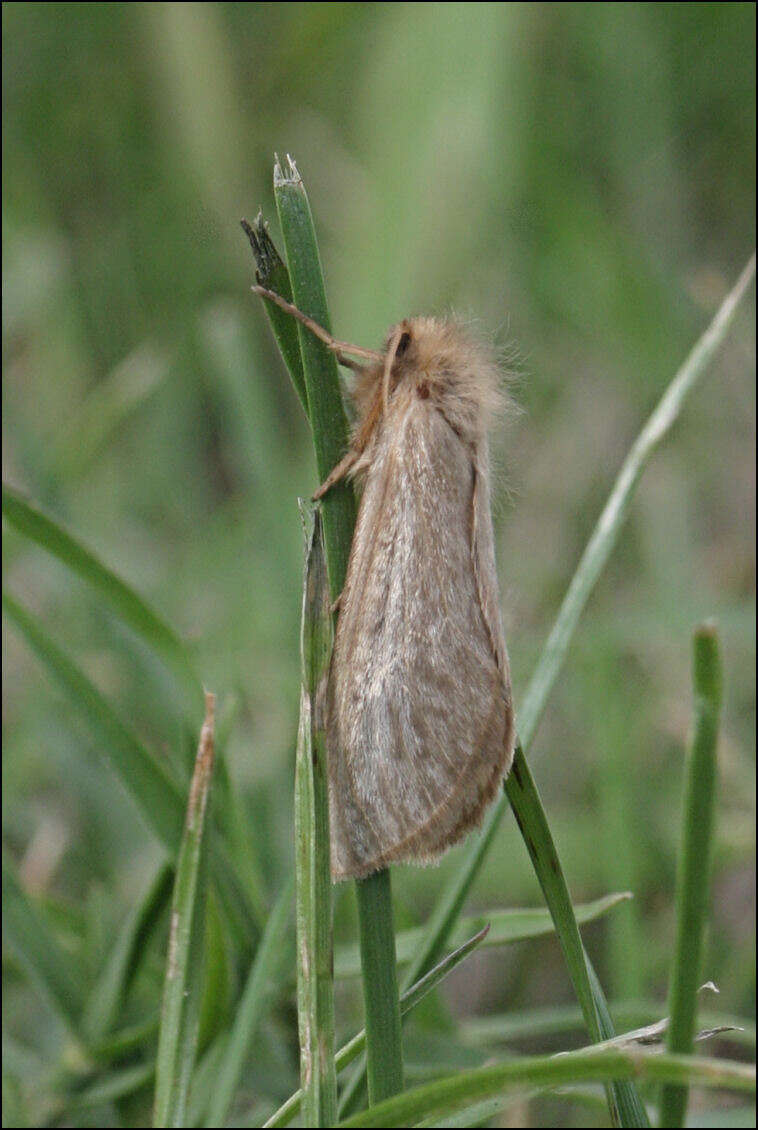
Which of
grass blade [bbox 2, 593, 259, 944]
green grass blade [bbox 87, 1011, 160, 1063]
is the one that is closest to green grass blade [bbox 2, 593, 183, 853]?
grass blade [bbox 2, 593, 259, 944]

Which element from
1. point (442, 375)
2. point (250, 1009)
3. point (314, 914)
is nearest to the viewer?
point (314, 914)

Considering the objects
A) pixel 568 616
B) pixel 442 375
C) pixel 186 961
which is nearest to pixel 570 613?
pixel 568 616

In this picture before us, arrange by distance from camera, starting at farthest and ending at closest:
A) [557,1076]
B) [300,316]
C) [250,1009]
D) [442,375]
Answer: [442,375]
[250,1009]
[300,316]
[557,1076]

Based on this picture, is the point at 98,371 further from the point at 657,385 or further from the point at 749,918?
the point at 749,918

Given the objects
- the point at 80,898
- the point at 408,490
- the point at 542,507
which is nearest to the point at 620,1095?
the point at 408,490

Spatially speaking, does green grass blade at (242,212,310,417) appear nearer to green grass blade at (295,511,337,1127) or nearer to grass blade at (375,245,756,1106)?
green grass blade at (295,511,337,1127)

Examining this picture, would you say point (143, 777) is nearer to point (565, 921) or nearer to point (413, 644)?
point (413, 644)
